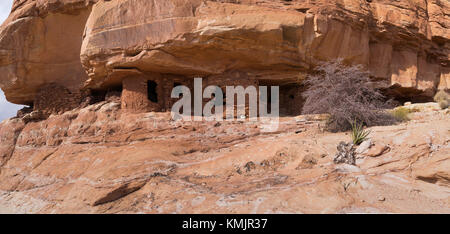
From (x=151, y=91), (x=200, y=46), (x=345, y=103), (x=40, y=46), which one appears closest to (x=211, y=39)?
(x=200, y=46)

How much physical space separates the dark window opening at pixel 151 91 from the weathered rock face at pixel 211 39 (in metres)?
0.49

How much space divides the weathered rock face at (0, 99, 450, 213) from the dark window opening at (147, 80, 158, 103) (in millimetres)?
923

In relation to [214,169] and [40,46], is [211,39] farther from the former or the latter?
[40,46]

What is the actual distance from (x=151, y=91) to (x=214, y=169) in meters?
4.19

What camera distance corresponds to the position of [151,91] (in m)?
7.81

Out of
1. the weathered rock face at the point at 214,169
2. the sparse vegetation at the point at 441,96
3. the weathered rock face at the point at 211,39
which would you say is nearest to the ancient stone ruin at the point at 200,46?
the weathered rock face at the point at 211,39

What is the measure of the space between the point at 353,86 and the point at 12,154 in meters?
9.06

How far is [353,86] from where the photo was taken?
20.1 feet

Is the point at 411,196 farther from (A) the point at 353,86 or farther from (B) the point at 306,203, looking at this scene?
(A) the point at 353,86

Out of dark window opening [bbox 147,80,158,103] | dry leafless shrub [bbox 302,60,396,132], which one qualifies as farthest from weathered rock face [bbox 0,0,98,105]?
dry leafless shrub [bbox 302,60,396,132]

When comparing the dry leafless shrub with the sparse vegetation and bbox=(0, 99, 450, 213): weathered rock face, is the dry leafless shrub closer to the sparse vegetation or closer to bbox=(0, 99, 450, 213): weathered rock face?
bbox=(0, 99, 450, 213): weathered rock face

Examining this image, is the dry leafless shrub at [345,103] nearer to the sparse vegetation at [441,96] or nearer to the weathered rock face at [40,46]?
the sparse vegetation at [441,96]

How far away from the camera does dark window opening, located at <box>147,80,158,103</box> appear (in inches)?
301
